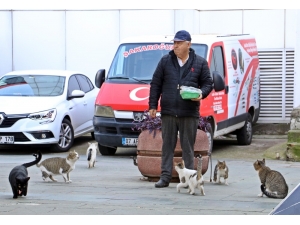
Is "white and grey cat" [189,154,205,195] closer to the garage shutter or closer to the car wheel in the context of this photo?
the car wheel

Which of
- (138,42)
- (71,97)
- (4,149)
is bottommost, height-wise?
(4,149)

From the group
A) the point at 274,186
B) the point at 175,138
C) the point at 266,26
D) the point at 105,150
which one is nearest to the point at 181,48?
the point at 175,138

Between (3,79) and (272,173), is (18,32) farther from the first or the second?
(272,173)

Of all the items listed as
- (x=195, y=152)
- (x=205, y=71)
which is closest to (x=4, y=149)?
(x=195, y=152)

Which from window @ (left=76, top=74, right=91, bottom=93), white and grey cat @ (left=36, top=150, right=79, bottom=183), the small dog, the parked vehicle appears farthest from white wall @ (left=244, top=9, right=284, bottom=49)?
white and grey cat @ (left=36, top=150, right=79, bottom=183)

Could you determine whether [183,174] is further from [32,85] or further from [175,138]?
[32,85]

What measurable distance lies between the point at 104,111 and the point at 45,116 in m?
1.34

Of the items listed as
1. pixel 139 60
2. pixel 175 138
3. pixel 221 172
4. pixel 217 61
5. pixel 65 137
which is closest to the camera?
pixel 175 138

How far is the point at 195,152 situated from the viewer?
11.1 m

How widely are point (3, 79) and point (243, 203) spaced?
8.57 meters

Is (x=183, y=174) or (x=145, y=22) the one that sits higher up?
(x=145, y=22)

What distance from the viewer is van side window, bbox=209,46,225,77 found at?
1485cm

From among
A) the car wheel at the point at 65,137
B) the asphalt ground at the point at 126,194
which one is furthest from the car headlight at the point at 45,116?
the asphalt ground at the point at 126,194

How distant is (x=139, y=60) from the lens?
14852 millimetres
